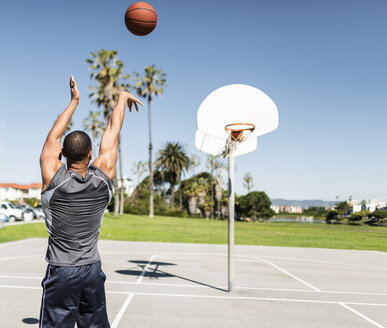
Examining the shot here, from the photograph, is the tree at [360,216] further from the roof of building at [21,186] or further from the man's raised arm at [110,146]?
the roof of building at [21,186]

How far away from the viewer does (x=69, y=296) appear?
2.63 meters

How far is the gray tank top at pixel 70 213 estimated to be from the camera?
2643 mm

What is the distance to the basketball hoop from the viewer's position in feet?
27.7

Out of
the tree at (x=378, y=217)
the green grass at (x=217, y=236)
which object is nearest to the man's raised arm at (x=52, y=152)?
the green grass at (x=217, y=236)

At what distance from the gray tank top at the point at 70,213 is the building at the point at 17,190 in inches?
3994

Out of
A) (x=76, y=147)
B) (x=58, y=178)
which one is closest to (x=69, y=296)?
(x=58, y=178)

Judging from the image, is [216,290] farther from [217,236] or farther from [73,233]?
[217,236]

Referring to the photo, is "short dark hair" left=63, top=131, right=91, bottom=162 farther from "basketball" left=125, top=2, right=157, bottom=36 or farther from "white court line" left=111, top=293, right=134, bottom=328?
"basketball" left=125, top=2, right=157, bottom=36

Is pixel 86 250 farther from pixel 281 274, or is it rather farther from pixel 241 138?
pixel 281 274

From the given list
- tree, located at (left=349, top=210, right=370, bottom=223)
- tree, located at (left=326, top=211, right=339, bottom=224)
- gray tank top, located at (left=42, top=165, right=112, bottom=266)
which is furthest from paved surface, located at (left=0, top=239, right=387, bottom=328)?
tree, located at (left=326, top=211, right=339, bottom=224)

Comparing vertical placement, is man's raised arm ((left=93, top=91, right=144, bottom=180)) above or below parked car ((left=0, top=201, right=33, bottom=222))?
above

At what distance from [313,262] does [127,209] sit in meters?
49.1

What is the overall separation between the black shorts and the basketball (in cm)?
453

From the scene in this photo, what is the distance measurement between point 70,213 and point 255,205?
8037cm
